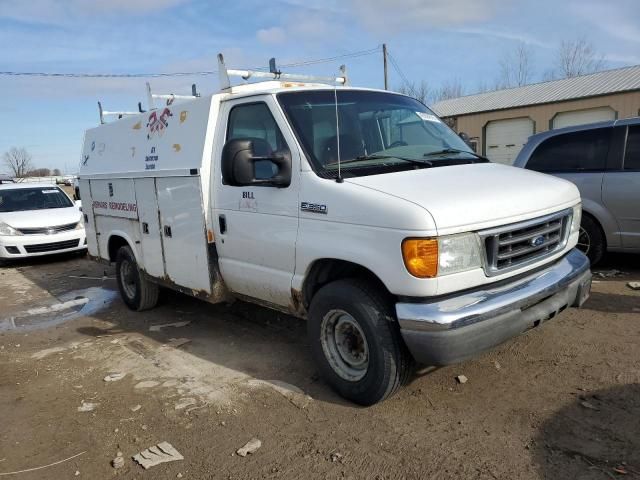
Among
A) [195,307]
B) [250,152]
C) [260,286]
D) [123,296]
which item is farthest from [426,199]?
[123,296]

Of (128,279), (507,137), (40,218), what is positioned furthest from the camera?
Answer: (507,137)

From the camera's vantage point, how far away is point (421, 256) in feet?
9.89

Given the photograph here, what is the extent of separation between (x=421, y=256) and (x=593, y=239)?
180 inches

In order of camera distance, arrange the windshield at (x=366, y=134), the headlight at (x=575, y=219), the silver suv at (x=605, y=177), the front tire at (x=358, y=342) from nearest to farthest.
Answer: the front tire at (x=358, y=342), the windshield at (x=366, y=134), the headlight at (x=575, y=219), the silver suv at (x=605, y=177)

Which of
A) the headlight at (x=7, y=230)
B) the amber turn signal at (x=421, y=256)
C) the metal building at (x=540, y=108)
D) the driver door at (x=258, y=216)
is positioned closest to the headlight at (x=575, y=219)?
the amber turn signal at (x=421, y=256)

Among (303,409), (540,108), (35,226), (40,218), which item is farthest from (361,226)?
(540,108)

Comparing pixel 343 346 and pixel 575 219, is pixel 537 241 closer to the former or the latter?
pixel 575 219

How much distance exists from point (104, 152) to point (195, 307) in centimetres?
235

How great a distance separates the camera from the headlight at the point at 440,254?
301 centimetres

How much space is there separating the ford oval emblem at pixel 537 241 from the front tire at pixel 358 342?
41.7 inches

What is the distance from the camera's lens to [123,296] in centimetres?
680

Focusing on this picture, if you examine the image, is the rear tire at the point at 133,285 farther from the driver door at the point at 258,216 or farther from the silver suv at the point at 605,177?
the silver suv at the point at 605,177

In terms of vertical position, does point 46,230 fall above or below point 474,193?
below

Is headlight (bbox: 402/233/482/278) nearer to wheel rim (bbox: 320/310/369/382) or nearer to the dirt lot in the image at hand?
wheel rim (bbox: 320/310/369/382)
